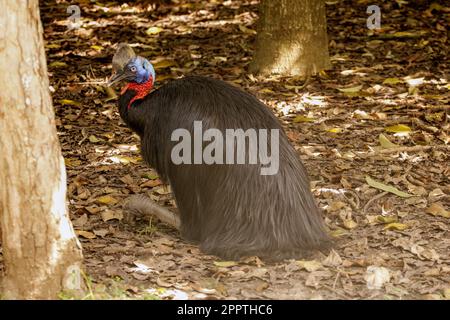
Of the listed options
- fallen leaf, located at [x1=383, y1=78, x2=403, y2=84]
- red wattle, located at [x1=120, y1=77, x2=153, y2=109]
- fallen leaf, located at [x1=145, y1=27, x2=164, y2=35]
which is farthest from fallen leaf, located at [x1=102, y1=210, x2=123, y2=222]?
fallen leaf, located at [x1=145, y1=27, x2=164, y2=35]

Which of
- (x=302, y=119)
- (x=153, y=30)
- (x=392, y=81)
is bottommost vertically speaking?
(x=302, y=119)

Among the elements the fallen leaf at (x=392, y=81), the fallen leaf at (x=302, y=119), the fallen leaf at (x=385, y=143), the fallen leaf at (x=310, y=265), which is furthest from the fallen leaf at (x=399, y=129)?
the fallen leaf at (x=310, y=265)

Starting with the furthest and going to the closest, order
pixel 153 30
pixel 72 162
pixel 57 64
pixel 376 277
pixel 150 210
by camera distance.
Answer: pixel 153 30
pixel 57 64
pixel 72 162
pixel 150 210
pixel 376 277

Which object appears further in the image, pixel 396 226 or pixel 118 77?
pixel 118 77

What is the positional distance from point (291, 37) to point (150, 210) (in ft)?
10.7

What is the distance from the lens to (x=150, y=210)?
221 inches

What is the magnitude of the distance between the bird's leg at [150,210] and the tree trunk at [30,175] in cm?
133

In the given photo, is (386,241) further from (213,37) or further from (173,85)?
(213,37)

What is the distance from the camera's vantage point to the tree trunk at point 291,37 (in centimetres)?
823

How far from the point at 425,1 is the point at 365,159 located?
473 cm

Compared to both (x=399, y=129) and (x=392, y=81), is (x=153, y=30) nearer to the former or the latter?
(x=392, y=81)

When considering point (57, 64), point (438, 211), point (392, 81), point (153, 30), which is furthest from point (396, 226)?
point (153, 30)

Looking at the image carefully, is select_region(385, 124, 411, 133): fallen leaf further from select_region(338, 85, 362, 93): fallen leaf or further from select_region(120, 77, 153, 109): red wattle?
select_region(120, 77, 153, 109): red wattle

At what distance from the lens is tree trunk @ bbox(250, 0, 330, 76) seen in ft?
27.0
